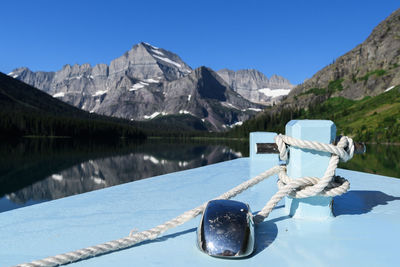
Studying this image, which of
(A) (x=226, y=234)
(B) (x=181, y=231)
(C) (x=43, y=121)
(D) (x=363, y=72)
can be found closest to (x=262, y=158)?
(B) (x=181, y=231)

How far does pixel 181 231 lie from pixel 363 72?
176m

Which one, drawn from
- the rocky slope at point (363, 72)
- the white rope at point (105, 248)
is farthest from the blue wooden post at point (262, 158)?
the rocky slope at point (363, 72)

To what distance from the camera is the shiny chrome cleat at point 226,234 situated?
1760 millimetres

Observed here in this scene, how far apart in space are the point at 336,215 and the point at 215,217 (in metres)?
1.78

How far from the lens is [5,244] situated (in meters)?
2.15

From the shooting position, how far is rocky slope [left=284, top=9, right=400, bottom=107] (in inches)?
5207

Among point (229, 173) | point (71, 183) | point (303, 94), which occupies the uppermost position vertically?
point (303, 94)

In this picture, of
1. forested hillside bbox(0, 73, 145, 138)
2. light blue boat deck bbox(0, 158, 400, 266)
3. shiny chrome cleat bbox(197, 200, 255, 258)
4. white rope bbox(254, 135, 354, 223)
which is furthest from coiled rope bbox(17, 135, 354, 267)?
forested hillside bbox(0, 73, 145, 138)

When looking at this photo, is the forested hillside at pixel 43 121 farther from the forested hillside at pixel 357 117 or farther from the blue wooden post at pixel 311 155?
the blue wooden post at pixel 311 155

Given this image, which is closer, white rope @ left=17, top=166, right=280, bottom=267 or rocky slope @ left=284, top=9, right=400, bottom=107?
white rope @ left=17, top=166, right=280, bottom=267

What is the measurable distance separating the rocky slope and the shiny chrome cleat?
15379 centimetres

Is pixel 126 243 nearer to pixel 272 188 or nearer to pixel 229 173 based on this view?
pixel 272 188

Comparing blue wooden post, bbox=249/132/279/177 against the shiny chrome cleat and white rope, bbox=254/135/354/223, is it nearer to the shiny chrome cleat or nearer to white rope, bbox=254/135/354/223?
white rope, bbox=254/135/354/223

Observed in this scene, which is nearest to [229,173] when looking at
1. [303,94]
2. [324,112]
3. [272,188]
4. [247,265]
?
[272,188]
